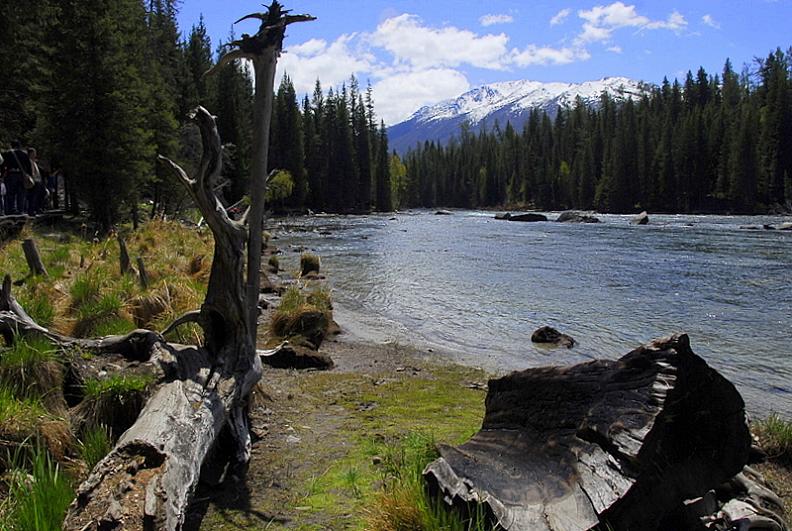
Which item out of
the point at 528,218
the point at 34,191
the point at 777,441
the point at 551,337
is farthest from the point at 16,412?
the point at 528,218

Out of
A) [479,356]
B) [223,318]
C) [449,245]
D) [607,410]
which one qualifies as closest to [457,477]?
[607,410]

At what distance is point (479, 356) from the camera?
10977mm

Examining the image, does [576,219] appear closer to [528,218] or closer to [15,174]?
[528,218]

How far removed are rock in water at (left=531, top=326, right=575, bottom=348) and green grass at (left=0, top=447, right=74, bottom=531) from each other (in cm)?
993

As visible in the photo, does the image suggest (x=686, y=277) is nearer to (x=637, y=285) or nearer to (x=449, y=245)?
(x=637, y=285)

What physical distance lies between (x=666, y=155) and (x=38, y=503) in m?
92.6

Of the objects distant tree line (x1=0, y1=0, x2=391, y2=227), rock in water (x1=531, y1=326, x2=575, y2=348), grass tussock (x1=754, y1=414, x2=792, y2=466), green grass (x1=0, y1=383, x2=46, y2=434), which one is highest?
distant tree line (x1=0, y1=0, x2=391, y2=227)

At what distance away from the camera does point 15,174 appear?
49.2 feet

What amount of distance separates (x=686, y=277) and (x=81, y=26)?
73.6 feet

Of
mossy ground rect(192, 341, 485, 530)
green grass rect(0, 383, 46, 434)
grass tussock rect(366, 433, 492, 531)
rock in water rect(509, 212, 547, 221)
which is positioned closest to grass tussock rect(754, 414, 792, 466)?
mossy ground rect(192, 341, 485, 530)

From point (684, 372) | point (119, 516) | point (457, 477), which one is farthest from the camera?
point (684, 372)

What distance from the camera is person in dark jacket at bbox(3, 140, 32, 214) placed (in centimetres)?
1472

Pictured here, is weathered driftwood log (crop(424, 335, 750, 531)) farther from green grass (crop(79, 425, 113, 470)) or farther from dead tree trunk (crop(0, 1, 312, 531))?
green grass (crop(79, 425, 113, 470))

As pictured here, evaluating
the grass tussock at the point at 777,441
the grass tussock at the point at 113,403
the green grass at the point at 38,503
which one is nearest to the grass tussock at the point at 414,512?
the green grass at the point at 38,503
